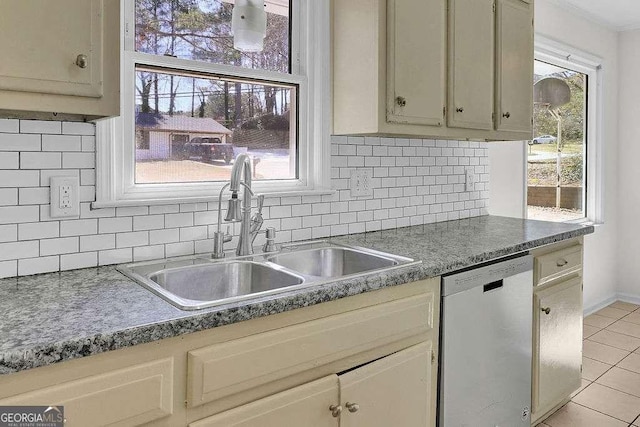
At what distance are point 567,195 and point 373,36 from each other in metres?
3.00

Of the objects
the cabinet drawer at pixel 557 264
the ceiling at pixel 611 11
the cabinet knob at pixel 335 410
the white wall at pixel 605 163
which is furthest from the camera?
the white wall at pixel 605 163

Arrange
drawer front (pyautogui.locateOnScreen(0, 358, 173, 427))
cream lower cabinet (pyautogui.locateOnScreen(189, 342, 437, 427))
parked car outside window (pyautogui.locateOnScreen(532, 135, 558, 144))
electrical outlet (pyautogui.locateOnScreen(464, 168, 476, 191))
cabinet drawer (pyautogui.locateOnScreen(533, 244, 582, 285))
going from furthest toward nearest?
parked car outside window (pyautogui.locateOnScreen(532, 135, 558, 144))
electrical outlet (pyautogui.locateOnScreen(464, 168, 476, 191))
cabinet drawer (pyautogui.locateOnScreen(533, 244, 582, 285))
cream lower cabinet (pyautogui.locateOnScreen(189, 342, 437, 427))
drawer front (pyautogui.locateOnScreen(0, 358, 173, 427))

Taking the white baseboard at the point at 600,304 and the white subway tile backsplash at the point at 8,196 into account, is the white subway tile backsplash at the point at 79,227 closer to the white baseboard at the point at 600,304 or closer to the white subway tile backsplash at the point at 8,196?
the white subway tile backsplash at the point at 8,196

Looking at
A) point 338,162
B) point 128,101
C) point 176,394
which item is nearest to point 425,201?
point 338,162

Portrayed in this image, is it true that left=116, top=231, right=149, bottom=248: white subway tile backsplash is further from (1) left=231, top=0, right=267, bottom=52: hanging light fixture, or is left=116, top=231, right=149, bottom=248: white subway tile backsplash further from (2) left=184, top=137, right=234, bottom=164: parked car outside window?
(1) left=231, top=0, right=267, bottom=52: hanging light fixture

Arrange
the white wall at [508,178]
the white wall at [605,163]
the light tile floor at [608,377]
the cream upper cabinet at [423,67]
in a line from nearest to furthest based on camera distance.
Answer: the cream upper cabinet at [423,67] < the light tile floor at [608,377] < the white wall at [508,178] < the white wall at [605,163]

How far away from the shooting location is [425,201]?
2.63 metres

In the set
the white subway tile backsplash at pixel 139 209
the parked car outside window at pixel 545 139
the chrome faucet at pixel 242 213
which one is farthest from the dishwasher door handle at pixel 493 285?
the parked car outside window at pixel 545 139

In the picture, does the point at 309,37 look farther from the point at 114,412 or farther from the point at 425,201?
the point at 114,412

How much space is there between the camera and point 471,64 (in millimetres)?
2301

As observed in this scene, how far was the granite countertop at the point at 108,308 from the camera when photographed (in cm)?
91

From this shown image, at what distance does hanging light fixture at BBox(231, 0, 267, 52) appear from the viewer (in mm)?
1843

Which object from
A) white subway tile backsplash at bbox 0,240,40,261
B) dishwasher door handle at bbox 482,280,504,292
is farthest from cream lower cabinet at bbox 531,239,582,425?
white subway tile backsplash at bbox 0,240,40,261

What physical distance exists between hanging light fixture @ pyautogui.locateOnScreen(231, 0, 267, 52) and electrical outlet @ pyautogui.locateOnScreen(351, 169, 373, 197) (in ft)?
2.49
